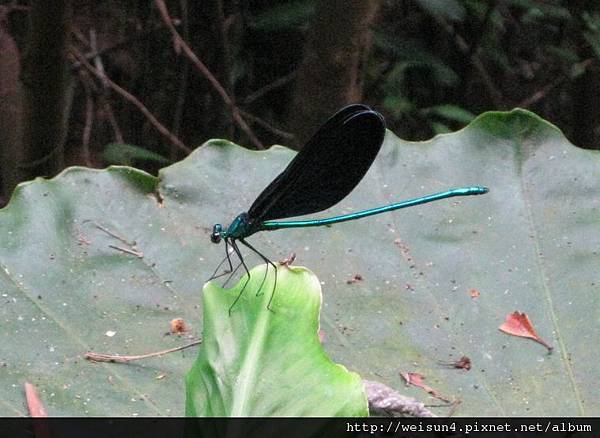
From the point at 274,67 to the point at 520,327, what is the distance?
2.37 meters

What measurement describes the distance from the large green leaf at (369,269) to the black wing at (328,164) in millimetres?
96

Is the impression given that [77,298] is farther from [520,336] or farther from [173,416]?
[520,336]

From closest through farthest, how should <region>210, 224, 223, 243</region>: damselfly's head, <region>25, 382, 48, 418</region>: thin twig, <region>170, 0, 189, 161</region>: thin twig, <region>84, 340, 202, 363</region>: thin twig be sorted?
<region>25, 382, 48, 418</region>: thin twig → <region>84, 340, 202, 363</region>: thin twig → <region>210, 224, 223, 243</region>: damselfly's head → <region>170, 0, 189, 161</region>: thin twig

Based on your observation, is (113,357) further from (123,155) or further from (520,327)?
(123,155)

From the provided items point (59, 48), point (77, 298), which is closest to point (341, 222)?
point (77, 298)

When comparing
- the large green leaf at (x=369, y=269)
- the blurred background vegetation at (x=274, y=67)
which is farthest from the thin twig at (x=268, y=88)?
the large green leaf at (x=369, y=269)

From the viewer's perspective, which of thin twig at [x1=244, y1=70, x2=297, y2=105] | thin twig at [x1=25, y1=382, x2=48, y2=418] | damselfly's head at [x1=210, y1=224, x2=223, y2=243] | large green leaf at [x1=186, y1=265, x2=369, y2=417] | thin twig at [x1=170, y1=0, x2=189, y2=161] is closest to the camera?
large green leaf at [x1=186, y1=265, x2=369, y2=417]

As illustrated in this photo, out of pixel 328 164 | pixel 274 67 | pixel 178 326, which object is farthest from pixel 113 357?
pixel 274 67

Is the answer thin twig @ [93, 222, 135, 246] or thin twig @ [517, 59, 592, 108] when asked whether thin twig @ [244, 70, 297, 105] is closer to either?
thin twig @ [517, 59, 592, 108]

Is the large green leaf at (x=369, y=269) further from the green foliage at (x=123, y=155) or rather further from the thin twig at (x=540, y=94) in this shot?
the thin twig at (x=540, y=94)

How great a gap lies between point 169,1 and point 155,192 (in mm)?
2216

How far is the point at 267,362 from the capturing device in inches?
34.8

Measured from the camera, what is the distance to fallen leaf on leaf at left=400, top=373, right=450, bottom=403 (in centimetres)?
111

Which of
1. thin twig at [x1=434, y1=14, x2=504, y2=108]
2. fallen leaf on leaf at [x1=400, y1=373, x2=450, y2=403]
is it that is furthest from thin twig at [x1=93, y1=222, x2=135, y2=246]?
thin twig at [x1=434, y1=14, x2=504, y2=108]
